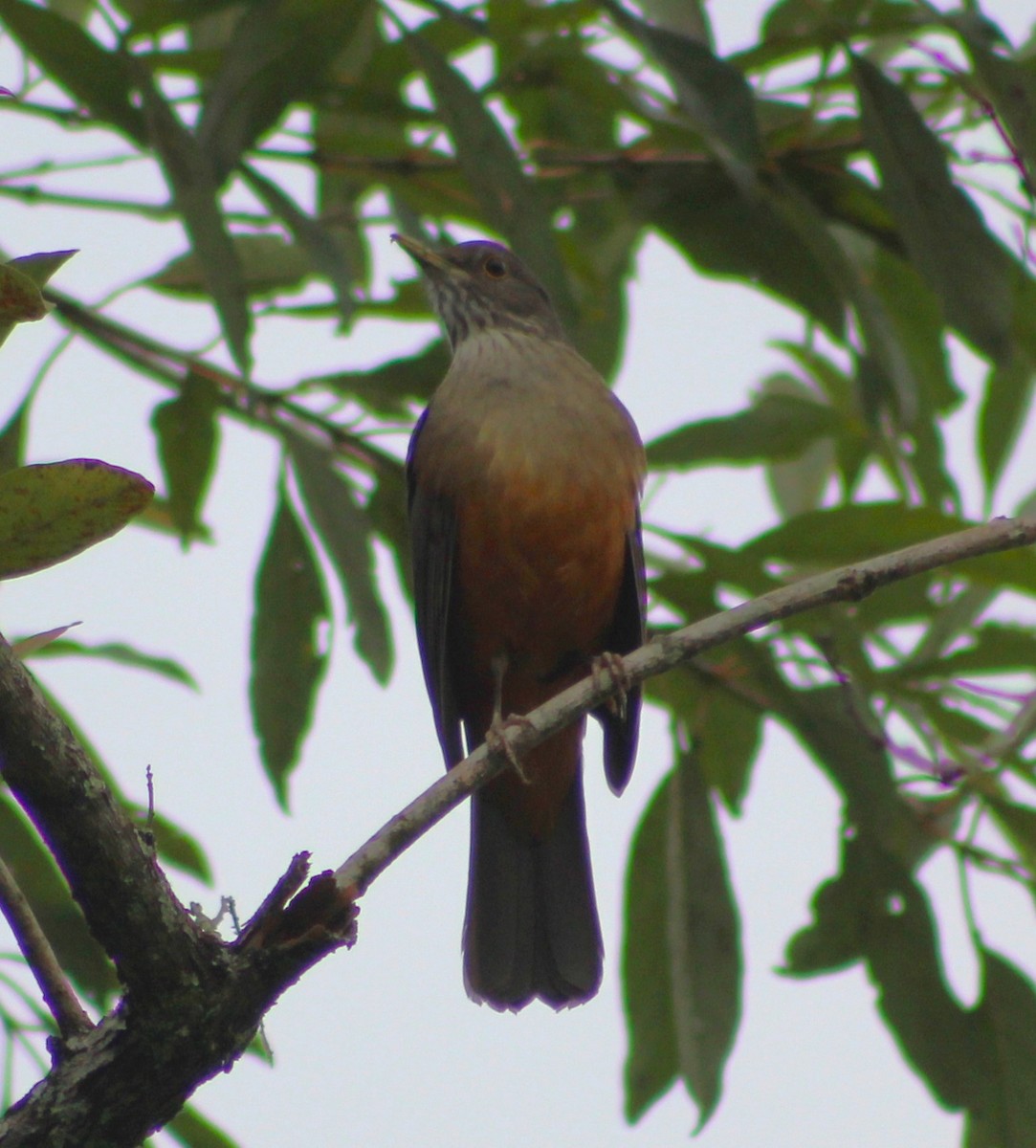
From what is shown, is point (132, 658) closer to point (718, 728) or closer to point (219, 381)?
point (219, 381)

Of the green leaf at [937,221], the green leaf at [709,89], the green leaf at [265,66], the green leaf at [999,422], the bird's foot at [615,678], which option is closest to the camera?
the bird's foot at [615,678]

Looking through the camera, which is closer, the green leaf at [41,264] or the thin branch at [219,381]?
the green leaf at [41,264]

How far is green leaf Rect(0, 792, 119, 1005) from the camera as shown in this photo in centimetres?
373

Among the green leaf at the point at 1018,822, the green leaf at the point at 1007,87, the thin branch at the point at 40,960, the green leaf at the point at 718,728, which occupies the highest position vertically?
the green leaf at the point at 1007,87

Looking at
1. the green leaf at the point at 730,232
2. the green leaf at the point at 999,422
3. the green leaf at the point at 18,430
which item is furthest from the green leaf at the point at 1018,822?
the green leaf at the point at 18,430

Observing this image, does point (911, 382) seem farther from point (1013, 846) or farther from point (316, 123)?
point (316, 123)

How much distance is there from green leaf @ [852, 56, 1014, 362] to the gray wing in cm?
148

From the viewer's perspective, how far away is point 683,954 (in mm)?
4246

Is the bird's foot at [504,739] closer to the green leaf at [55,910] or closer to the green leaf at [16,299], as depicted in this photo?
the green leaf at [55,910]

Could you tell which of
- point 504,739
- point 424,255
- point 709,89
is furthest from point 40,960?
point 424,255

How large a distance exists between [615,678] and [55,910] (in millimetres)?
1586

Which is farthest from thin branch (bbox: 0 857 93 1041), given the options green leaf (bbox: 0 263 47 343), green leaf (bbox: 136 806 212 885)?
green leaf (bbox: 136 806 212 885)

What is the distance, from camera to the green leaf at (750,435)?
459 cm

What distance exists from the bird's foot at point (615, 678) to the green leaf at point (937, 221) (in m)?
1.23
